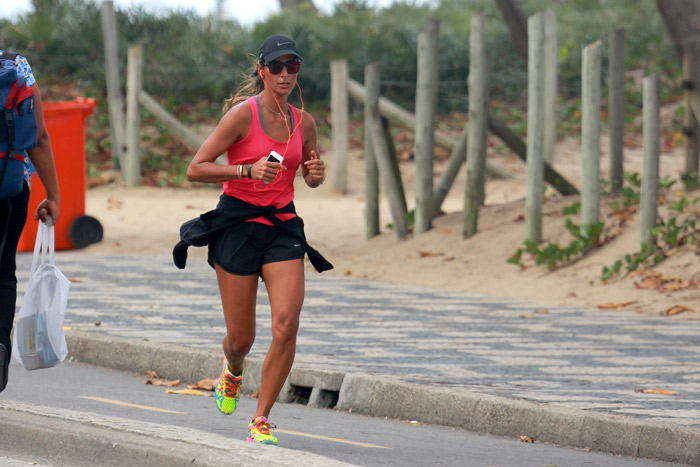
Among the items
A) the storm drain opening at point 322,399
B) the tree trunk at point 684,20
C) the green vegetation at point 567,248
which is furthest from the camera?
the tree trunk at point 684,20

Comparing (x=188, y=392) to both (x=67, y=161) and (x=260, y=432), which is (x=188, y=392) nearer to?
(x=260, y=432)

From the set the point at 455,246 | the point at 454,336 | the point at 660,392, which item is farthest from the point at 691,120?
the point at 660,392

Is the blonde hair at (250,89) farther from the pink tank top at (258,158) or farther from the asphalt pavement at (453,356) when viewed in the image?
the asphalt pavement at (453,356)

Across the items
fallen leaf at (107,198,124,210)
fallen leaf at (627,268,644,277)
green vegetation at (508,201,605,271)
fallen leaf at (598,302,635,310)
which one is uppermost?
fallen leaf at (107,198,124,210)

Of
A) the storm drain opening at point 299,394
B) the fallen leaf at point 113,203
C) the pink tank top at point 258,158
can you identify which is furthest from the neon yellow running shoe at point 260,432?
the fallen leaf at point 113,203

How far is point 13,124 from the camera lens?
5090mm

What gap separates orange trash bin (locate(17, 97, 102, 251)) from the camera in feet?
44.5

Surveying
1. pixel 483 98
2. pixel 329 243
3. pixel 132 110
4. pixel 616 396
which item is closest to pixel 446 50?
pixel 132 110

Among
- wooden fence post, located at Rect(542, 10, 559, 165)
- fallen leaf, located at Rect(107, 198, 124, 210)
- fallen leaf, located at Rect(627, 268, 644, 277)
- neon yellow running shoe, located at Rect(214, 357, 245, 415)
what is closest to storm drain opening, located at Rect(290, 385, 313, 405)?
neon yellow running shoe, located at Rect(214, 357, 245, 415)

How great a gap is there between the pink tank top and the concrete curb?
145cm

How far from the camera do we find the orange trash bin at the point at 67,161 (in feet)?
44.5

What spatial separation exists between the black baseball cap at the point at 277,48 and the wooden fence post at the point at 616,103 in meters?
6.96

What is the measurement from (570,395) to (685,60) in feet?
21.9

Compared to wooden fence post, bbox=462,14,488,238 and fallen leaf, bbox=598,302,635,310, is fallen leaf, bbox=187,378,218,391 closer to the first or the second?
fallen leaf, bbox=598,302,635,310
